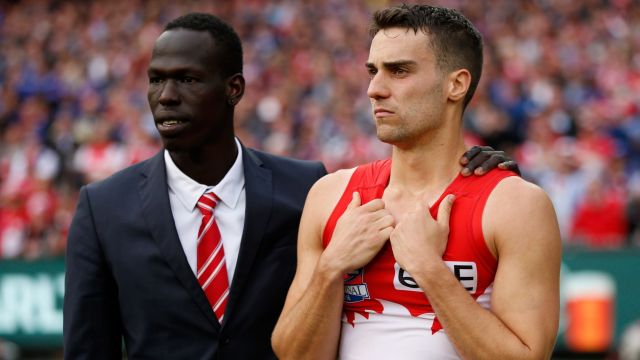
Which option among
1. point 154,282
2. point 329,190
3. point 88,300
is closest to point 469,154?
point 329,190

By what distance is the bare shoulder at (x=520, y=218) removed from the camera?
340 cm

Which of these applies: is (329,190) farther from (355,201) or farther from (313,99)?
(313,99)

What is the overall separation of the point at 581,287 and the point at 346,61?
6.94 m

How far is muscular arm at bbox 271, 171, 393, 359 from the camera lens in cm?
Answer: 356

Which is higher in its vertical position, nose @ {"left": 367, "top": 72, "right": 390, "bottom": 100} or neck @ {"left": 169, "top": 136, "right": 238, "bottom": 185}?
nose @ {"left": 367, "top": 72, "right": 390, "bottom": 100}

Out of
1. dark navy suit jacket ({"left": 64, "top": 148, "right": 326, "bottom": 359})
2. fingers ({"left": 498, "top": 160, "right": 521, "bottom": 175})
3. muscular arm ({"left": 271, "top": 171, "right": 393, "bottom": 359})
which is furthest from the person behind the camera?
dark navy suit jacket ({"left": 64, "top": 148, "right": 326, "bottom": 359})

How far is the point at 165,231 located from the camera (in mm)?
3984

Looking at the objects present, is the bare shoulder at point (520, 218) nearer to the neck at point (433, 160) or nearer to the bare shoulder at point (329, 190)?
the neck at point (433, 160)

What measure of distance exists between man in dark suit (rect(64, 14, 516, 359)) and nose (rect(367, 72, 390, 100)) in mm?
694

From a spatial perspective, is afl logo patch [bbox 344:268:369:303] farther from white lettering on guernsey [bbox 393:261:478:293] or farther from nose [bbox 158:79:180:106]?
nose [bbox 158:79:180:106]

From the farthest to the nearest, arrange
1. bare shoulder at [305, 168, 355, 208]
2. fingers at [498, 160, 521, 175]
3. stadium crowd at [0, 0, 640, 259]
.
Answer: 1. stadium crowd at [0, 0, 640, 259]
2. bare shoulder at [305, 168, 355, 208]
3. fingers at [498, 160, 521, 175]

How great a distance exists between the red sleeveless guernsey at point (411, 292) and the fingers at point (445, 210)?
1.0 inches

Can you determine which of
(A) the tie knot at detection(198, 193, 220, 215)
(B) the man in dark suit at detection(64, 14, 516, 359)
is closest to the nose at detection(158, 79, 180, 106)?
(B) the man in dark suit at detection(64, 14, 516, 359)

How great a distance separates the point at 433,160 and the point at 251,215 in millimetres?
800
